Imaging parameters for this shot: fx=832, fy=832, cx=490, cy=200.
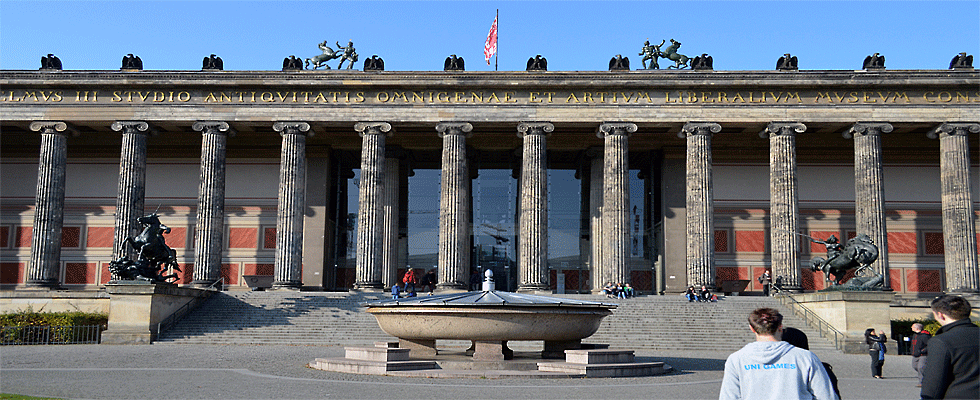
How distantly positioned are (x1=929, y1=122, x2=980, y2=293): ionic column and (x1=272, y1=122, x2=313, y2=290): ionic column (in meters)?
30.1

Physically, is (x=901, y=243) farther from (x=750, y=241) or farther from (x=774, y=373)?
(x=774, y=373)

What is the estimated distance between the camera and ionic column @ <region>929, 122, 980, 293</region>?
37.6 m

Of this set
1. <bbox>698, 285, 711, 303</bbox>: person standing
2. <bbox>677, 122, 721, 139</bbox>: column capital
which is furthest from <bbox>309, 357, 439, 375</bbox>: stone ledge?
<bbox>677, 122, 721, 139</bbox>: column capital

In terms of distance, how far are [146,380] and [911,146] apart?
41.0m

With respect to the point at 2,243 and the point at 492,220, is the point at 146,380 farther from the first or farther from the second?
the point at 2,243

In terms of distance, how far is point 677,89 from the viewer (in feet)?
130

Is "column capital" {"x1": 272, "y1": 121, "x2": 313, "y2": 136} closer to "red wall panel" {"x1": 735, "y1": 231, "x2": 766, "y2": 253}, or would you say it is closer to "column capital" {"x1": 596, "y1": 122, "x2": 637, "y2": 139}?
"column capital" {"x1": 596, "y1": 122, "x2": 637, "y2": 139}

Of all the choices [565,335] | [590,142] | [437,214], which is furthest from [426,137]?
[565,335]

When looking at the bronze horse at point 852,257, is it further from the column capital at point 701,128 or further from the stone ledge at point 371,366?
the stone ledge at point 371,366

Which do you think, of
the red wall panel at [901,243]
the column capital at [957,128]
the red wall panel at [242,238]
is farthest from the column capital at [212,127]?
the red wall panel at [901,243]

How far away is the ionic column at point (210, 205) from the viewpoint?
38688 mm

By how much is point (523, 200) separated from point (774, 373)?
112 feet

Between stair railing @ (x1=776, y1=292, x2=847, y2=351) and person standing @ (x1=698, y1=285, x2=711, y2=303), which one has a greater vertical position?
person standing @ (x1=698, y1=285, x2=711, y2=303)

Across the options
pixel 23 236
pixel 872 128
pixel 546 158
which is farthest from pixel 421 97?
pixel 23 236
